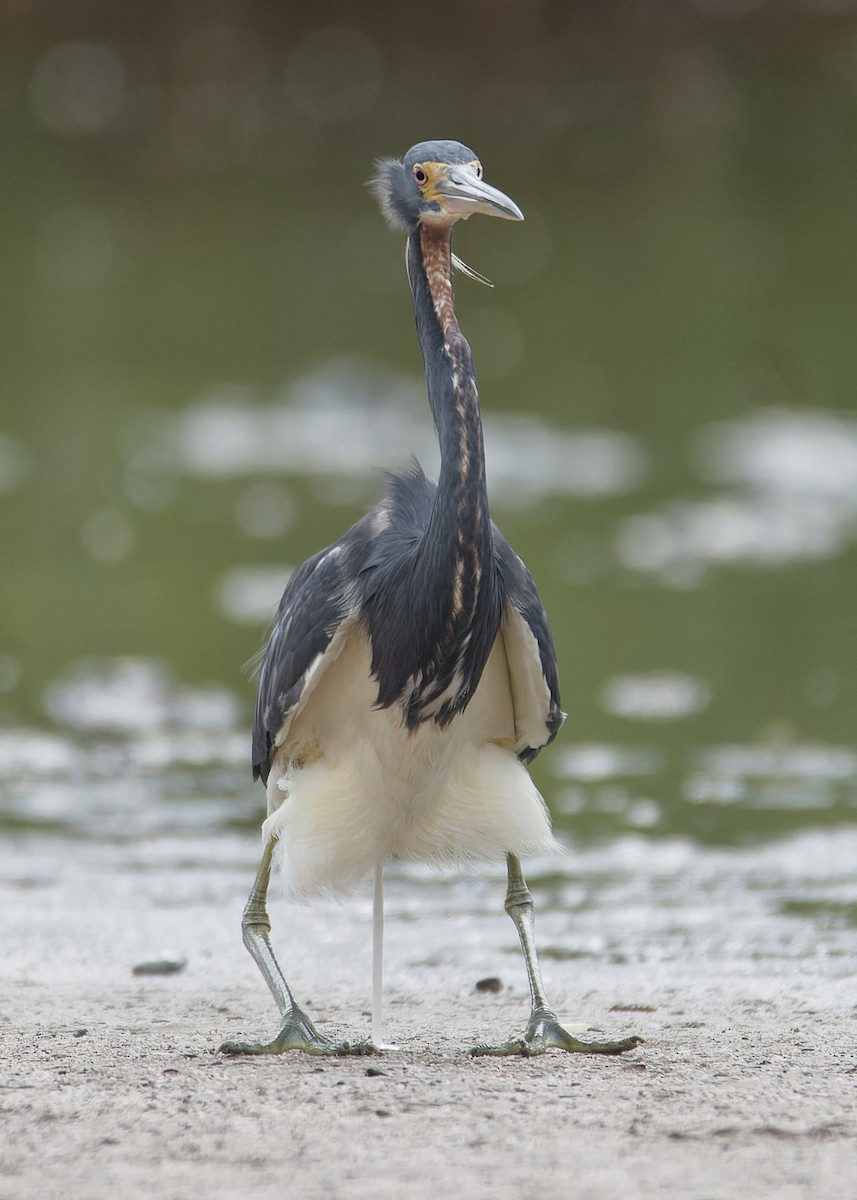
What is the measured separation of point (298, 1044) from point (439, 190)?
8.55 ft

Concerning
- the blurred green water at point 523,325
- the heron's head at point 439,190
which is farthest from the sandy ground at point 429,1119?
the blurred green water at point 523,325

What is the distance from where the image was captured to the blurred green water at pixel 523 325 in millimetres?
11969

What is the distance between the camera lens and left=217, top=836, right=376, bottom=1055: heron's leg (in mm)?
5395

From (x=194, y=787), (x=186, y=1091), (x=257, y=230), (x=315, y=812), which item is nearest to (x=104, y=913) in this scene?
(x=194, y=787)

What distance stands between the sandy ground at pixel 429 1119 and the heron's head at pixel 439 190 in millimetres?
2472

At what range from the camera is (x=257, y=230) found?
2397cm

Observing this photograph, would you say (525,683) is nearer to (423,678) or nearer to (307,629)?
(423,678)

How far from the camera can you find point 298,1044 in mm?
5453

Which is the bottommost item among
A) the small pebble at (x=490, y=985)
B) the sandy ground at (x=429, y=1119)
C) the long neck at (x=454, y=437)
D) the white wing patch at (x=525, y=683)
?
the sandy ground at (x=429, y=1119)

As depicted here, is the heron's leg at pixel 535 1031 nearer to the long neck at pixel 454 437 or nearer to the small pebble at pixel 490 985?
the small pebble at pixel 490 985

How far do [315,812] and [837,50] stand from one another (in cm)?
2475

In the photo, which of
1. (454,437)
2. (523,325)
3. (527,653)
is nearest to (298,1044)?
(527,653)

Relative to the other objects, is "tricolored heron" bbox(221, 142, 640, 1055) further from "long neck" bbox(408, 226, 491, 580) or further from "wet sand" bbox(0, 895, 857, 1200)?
"wet sand" bbox(0, 895, 857, 1200)

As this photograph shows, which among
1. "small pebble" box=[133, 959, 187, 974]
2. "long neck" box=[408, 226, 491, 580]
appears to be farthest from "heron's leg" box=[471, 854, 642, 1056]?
"small pebble" box=[133, 959, 187, 974]
